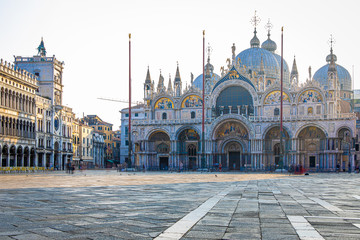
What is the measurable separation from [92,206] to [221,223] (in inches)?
172

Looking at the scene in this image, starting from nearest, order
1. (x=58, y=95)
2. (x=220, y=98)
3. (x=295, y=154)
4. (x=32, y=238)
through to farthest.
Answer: (x=32, y=238)
(x=295, y=154)
(x=220, y=98)
(x=58, y=95)

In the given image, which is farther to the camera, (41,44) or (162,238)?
(41,44)

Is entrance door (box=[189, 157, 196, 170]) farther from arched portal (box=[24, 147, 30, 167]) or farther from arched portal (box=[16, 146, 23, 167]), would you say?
arched portal (box=[16, 146, 23, 167])

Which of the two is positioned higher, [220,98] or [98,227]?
[220,98]

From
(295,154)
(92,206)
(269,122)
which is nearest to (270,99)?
(269,122)

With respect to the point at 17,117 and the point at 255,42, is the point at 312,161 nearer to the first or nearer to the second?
the point at 255,42

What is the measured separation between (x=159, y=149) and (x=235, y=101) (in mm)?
14212

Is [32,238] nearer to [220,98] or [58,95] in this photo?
[220,98]

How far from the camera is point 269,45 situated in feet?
305

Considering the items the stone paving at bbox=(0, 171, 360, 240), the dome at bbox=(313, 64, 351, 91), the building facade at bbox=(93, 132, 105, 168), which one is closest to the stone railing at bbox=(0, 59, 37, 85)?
the building facade at bbox=(93, 132, 105, 168)

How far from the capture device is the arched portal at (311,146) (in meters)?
65.1

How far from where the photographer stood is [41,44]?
79750mm

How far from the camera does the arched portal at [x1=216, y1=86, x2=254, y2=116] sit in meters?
70.8

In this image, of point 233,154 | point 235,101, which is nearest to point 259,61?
point 235,101
